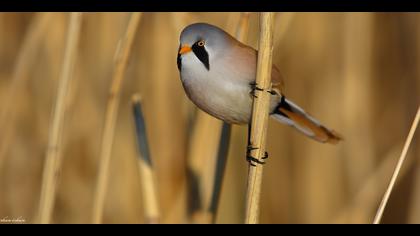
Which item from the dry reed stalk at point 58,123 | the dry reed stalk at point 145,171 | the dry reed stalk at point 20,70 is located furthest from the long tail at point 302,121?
the dry reed stalk at point 20,70

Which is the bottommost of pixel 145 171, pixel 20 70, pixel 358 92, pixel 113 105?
pixel 145 171

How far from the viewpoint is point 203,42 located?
1188 millimetres

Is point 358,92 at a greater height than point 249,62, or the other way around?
point 358,92

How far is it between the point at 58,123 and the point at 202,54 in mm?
429

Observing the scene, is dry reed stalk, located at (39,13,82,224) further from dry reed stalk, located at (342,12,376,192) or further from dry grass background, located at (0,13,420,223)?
dry reed stalk, located at (342,12,376,192)

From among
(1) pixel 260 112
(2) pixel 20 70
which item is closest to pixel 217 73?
(1) pixel 260 112

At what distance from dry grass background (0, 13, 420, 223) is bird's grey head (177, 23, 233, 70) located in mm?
852

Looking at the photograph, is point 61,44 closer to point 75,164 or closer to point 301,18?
point 75,164

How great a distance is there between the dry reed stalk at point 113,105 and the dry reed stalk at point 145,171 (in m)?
0.12

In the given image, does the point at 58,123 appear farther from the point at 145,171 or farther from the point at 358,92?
the point at 358,92

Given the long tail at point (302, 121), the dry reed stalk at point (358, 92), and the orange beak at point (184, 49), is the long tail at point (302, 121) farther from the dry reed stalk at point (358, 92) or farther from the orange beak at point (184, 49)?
the dry reed stalk at point (358, 92)

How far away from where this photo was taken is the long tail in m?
1.42

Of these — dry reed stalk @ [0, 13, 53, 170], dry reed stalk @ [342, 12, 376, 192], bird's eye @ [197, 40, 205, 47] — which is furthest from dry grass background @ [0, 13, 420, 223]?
bird's eye @ [197, 40, 205, 47]

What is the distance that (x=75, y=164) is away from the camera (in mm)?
2324
